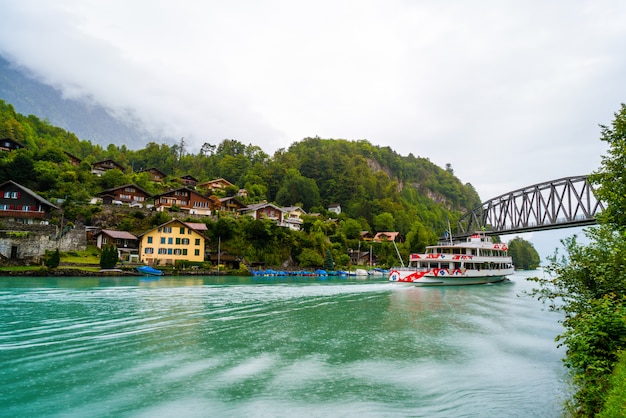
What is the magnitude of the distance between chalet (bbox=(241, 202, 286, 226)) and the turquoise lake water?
157ft

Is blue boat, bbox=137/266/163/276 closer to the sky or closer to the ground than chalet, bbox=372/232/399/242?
closer to the ground

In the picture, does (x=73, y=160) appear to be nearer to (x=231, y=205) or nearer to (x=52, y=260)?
(x=231, y=205)

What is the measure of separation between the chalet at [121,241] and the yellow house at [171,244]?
3.17 ft

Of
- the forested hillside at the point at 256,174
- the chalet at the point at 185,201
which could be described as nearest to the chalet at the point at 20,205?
the forested hillside at the point at 256,174

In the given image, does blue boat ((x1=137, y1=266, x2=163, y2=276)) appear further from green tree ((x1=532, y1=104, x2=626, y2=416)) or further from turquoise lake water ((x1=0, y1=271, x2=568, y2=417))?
green tree ((x1=532, y1=104, x2=626, y2=416))

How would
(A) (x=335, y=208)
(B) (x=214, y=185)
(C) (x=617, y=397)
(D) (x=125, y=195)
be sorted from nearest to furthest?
(C) (x=617, y=397)
(D) (x=125, y=195)
(B) (x=214, y=185)
(A) (x=335, y=208)

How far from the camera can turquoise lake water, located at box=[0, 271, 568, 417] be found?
327 inches

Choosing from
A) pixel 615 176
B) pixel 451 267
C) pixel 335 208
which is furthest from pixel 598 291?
pixel 335 208

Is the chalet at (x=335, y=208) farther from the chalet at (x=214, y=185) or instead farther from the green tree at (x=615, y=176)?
the green tree at (x=615, y=176)

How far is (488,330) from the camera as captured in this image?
58.2 ft

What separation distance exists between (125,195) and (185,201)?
30.8 feet

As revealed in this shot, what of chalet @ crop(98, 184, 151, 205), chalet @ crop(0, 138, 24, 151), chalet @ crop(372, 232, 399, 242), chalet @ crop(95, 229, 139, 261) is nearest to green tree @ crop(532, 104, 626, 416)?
chalet @ crop(95, 229, 139, 261)

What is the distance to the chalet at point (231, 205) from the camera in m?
71.8

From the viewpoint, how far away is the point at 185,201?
65438mm
